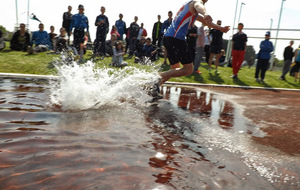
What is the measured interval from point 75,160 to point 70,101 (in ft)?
6.51

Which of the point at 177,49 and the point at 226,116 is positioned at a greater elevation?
the point at 177,49

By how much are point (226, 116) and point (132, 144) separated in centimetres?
227

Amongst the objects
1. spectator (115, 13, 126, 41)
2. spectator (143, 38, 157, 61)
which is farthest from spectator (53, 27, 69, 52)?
spectator (143, 38, 157, 61)

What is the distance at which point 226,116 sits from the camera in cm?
413

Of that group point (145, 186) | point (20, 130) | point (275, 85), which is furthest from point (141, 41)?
point (145, 186)

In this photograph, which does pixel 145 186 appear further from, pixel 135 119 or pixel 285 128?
pixel 285 128

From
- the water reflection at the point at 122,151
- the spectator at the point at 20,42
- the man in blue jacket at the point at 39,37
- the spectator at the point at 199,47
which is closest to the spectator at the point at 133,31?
the spectator at the point at 199,47

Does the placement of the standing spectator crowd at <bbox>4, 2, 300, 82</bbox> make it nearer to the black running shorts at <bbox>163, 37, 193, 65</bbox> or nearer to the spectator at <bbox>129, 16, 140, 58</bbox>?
the spectator at <bbox>129, 16, 140, 58</bbox>

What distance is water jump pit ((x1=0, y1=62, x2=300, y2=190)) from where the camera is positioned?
179 centimetres

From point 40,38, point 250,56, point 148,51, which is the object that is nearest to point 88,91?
point 148,51

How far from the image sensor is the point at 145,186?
1.70 metres

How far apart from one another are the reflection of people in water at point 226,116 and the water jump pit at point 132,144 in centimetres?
2

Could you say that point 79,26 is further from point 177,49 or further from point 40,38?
point 177,49

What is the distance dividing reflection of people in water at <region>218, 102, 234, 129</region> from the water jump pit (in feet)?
0.06
